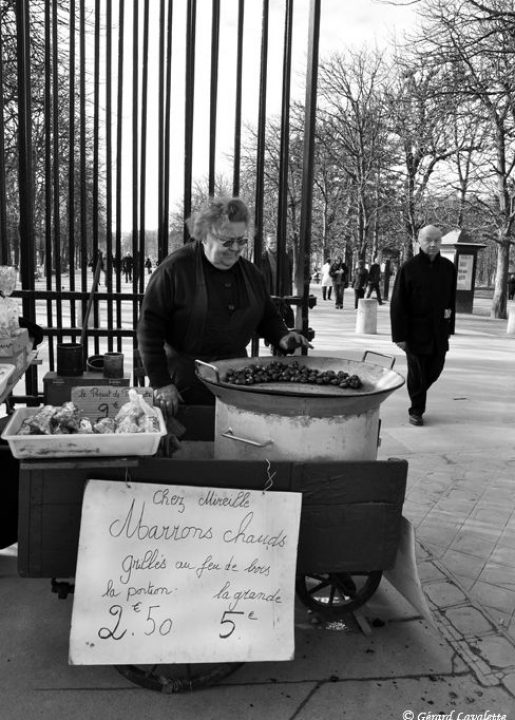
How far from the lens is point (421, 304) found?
570cm

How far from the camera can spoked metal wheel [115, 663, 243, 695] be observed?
220 cm

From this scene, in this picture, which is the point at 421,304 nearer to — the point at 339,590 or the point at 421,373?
the point at 421,373

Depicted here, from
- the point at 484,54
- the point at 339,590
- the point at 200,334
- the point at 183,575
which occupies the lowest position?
the point at 339,590

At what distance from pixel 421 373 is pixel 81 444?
168 inches

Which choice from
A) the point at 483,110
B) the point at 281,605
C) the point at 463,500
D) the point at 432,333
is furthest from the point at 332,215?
the point at 281,605

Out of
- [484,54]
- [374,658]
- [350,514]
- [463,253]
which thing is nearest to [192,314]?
[350,514]

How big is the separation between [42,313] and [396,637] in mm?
12965

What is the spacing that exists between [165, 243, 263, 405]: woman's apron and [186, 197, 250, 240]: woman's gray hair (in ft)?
0.52

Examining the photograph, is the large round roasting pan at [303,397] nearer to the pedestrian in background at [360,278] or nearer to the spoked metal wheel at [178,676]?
the spoked metal wheel at [178,676]

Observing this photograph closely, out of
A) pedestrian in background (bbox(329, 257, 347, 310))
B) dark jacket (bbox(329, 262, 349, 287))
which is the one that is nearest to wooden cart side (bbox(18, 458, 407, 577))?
pedestrian in background (bbox(329, 257, 347, 310))

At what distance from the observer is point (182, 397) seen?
10.0 ft

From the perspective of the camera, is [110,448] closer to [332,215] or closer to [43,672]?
[43,672]

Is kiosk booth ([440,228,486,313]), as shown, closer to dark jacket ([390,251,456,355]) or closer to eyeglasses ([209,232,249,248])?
dark jacket ([390,251,456,355])

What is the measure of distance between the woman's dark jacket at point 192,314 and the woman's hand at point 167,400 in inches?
4.3
